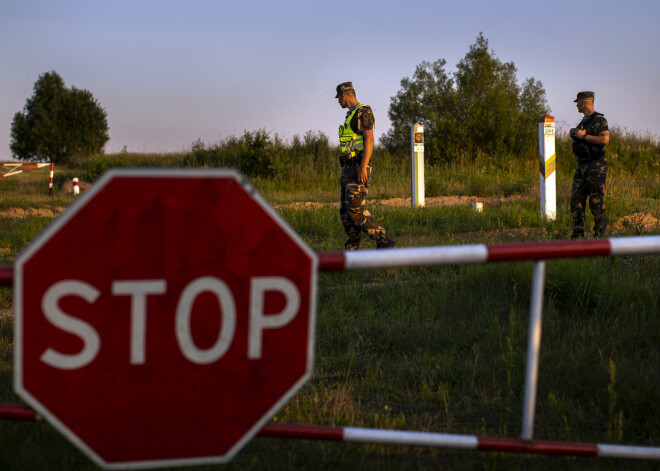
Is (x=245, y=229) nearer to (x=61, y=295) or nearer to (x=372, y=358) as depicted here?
(x=61, y=295)

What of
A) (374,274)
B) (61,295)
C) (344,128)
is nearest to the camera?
(61,295)

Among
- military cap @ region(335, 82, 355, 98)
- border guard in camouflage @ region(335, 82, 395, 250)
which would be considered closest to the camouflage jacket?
border guard in camouflage @ region(335, 82, 395, 250)

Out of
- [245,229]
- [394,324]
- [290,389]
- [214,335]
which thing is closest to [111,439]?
[214,335]

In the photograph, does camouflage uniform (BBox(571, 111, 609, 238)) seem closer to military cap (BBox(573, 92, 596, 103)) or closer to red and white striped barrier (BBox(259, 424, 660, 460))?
military cap (BBox(573, 92, 596, 103))

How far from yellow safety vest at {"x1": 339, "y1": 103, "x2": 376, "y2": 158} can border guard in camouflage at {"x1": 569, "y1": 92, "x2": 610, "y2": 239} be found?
2778 millimetres

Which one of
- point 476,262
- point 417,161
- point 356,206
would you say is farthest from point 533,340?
point 417,161

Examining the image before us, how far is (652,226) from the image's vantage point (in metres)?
8.02

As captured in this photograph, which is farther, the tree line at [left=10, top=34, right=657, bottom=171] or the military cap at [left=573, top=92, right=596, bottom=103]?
the tree line at [left=10, top=34, right=657, bottom=171]

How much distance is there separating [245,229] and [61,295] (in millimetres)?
475

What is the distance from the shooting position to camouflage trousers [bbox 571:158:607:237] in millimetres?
7359

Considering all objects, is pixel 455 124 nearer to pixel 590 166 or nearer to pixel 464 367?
pixel 590 166

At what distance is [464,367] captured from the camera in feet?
10.7

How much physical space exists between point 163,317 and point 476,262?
96 centimetres

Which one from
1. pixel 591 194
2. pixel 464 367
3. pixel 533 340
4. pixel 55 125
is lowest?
pixel 464 367
